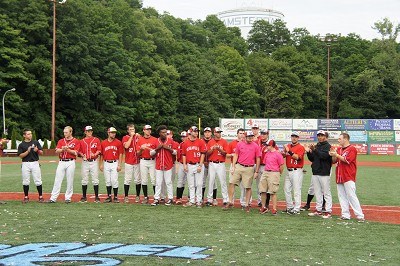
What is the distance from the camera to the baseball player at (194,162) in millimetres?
16891

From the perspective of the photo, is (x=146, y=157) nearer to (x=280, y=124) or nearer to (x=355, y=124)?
(x=280, y=124)

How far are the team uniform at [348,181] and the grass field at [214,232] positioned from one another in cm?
49

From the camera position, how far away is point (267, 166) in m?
15.5

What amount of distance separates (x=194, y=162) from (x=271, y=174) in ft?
8.55

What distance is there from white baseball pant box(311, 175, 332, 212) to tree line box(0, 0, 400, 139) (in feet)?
144

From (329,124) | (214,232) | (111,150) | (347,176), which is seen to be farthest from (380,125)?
(214,232)

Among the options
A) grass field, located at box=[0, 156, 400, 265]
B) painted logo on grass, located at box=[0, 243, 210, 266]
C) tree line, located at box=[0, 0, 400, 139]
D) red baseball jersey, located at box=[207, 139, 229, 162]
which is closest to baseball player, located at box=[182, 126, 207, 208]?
red baseball jersey, located at box=[207, 139, 229, 162]

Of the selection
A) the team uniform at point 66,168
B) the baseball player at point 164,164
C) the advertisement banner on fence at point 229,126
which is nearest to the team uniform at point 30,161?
the team uniform at point 66,168

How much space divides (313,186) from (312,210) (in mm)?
941

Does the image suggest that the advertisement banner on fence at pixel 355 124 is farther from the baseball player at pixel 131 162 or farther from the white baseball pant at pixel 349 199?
the white baseball pant at pixel 349 199

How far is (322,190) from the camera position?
50.5ft

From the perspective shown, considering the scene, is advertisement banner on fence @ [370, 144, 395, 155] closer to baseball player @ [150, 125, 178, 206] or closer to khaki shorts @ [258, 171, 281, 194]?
baseball player @ [150, 125, 178, 206]

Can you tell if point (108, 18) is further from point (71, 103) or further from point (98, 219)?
point (98, 219)

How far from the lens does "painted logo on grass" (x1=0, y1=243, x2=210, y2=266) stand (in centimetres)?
932
